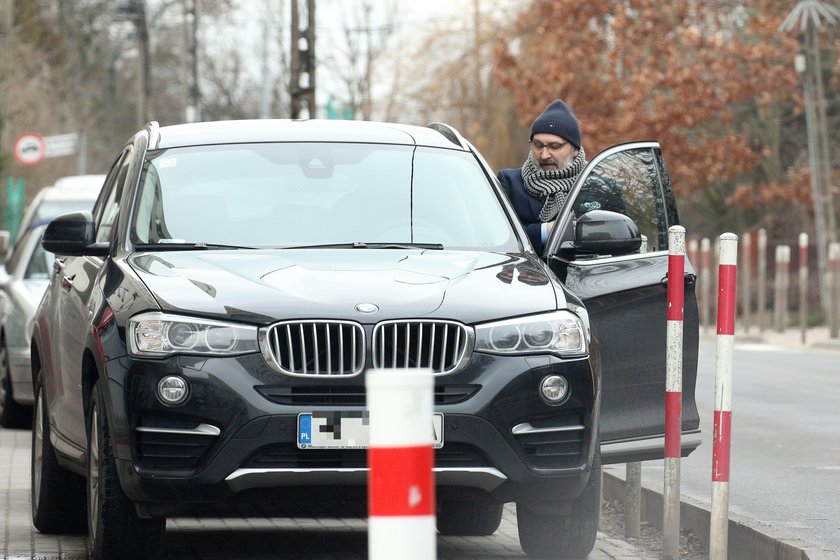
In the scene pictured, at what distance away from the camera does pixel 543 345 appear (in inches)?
252

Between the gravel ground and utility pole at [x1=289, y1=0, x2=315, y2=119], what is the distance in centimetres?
2028

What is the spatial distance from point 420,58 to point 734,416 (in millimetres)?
32461

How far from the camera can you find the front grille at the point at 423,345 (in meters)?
6.22

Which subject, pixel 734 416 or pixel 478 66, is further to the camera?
pixel 478 66

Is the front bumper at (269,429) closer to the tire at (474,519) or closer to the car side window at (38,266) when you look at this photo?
the tire at (474,519)

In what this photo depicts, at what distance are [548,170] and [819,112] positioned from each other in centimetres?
2627

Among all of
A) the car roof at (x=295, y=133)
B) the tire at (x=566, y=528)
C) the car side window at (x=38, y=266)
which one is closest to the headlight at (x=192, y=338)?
the tire at (x=566, y=528)

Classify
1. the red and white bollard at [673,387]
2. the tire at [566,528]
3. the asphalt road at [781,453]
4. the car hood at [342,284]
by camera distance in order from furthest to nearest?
the asphalt road at [781,453] < the red and white bollard at [673,387] < the tire at [566,528] < the car hood at [342,284]

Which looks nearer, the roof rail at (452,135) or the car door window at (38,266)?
the roof rail at (452,135)

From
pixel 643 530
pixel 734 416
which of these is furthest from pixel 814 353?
pixel 643 530

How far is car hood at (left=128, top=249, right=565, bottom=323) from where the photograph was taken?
248 inches

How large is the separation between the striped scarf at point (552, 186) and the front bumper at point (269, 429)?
2279 millimetres

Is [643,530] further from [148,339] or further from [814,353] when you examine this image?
[814,353]

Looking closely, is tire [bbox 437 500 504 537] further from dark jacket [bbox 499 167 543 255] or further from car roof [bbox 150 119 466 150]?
car roof [bbox 150 119 466 150]
